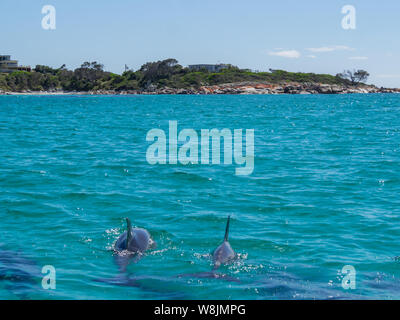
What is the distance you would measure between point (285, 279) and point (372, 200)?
7962mm

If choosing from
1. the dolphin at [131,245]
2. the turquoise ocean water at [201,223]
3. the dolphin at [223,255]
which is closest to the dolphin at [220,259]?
the dolphin at [223,255]

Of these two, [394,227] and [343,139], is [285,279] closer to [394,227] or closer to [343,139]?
[394,227]

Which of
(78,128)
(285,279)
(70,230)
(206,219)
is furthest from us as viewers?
(78,128)

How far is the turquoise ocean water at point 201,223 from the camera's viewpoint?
1073cm

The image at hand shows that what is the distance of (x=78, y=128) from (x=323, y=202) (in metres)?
33.1

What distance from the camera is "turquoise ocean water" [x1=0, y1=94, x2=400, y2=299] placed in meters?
10.7

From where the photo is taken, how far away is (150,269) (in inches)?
456

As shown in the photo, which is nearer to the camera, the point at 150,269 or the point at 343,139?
the point at 150,269

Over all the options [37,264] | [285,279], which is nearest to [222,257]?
[285,279]

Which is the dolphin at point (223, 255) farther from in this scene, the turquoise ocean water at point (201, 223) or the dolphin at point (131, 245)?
the dolphin at point (131, 245)

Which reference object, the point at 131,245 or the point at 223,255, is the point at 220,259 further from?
the point at 131,245

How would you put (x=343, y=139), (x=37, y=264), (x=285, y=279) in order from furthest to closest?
(x=343, y=139), (x=37, y=264), (x=285, y=279)

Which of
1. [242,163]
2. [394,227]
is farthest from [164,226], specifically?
[242,163]

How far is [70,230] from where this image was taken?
14461 millimetres
